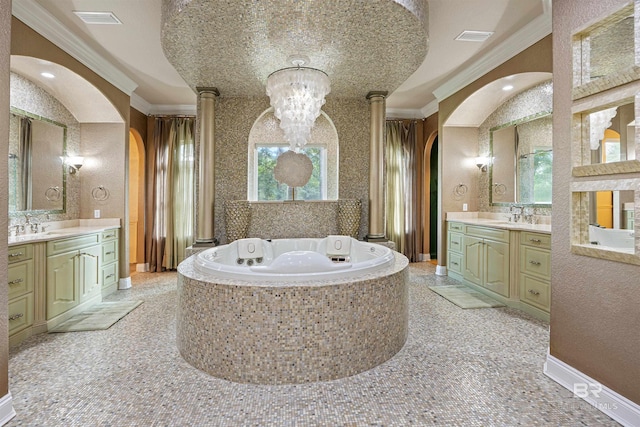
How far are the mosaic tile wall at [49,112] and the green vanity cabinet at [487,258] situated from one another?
4.83 metres

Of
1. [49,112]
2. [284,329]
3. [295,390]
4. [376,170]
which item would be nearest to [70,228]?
[49,112]

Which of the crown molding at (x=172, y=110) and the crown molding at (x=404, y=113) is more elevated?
the crown molding at (x=404, y=113)

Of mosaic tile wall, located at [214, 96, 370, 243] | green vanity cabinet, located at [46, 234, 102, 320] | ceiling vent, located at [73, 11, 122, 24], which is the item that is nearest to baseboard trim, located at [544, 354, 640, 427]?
mosaic tile wall, located at [214, 96, 370, 243]

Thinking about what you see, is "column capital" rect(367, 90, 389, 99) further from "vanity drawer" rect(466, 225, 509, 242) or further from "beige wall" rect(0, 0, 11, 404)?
"beige wall" rect(0, 0, 11, 404)

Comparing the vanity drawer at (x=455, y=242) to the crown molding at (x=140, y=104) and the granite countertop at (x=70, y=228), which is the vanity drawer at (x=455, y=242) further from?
the crown molding at (x=140, y=104)

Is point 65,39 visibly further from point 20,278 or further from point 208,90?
point 20,278

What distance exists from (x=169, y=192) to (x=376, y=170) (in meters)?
3.23

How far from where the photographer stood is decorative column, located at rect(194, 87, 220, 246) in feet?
12.1

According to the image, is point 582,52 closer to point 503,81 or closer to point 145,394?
point 503,81

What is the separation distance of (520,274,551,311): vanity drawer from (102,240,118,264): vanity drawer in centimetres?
451

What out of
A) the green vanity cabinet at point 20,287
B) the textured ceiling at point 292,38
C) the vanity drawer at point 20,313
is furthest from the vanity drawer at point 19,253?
the textured ceiling at point 292,38

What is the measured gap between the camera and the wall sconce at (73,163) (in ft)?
12.4

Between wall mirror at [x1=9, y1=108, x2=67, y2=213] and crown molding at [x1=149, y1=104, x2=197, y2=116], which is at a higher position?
crown molding at [x1=149, y1=104, x2=197, y2=116]

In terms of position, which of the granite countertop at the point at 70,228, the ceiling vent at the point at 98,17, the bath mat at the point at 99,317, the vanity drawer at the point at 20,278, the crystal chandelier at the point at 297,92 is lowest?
the bath mat at the point at 99,317
